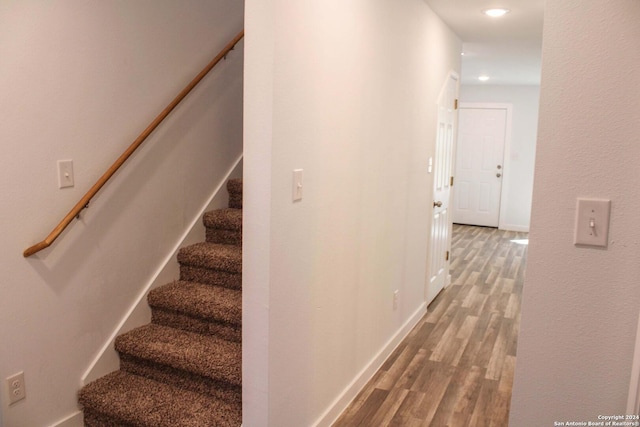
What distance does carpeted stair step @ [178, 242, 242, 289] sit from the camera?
2980 millimetres

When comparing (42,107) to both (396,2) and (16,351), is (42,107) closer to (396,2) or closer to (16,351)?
(16,351)

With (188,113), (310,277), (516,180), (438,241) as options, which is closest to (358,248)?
(310,277)

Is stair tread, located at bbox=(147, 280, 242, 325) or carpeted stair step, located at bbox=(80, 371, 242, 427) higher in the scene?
stair tread, located at bbox=(147, 280, 242, 325)

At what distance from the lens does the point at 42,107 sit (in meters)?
2.24

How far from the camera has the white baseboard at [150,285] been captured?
8.71ft

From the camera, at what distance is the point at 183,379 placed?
8.54 feet

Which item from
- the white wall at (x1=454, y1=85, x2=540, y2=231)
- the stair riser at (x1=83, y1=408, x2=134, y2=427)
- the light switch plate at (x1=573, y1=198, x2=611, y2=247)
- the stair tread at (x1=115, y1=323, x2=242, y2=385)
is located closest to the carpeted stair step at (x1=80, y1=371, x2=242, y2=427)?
the stair riser at (x1=83, y1=408, x2=134, y2=427)

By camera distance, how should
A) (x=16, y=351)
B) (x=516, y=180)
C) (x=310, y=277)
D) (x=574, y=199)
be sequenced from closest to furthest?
(x=574, y=199)
(x=16, y=351)
(x=310, y=277)
(x=516, y=180)

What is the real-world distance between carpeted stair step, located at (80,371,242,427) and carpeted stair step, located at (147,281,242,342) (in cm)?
35

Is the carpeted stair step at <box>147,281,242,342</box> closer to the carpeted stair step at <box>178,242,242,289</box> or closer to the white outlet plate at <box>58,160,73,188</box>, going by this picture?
the carpeted stair step at <box>178,242,242,289</box>

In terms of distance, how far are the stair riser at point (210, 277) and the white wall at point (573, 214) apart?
1835mm

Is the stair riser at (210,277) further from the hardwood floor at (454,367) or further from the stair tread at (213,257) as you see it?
the hardwood floor at (454,367)

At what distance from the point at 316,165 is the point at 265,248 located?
0.49 m

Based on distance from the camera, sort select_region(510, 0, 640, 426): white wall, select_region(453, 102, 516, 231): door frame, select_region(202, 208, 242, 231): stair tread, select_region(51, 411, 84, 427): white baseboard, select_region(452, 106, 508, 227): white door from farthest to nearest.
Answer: select_region(452, 106, 508, 227): white door → select_region(453, 102, 516, 231): door frame → select_region(202, 208, 242, 231): stair tread → select_region(51, 411, 84, 427): white baseboard → select_region(510, 0, 640, 426): white wall
